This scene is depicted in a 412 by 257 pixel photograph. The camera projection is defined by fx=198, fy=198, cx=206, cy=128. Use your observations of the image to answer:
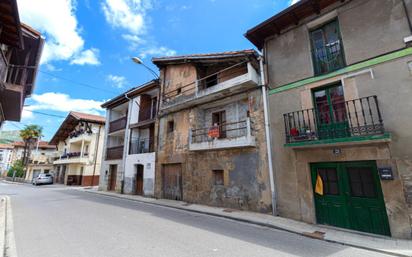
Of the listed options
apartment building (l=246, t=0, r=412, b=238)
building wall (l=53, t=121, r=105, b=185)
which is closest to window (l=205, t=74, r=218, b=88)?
apartment building (l=246, t=0, r=412, b=238)

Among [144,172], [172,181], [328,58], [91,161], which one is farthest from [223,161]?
[91,161]

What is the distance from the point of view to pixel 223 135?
1109cm

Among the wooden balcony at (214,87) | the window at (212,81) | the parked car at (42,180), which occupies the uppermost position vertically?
the window at (212,81)

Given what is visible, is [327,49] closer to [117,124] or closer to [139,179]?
[139,179]

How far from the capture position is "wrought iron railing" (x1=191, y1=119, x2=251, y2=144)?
32.9 ft

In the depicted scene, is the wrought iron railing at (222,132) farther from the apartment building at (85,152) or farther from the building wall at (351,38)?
the apartment building at (85,152)

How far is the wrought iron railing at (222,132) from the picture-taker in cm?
1003

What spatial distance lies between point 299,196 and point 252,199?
204 centimetres

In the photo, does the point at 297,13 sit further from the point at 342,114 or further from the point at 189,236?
the point at 189,236

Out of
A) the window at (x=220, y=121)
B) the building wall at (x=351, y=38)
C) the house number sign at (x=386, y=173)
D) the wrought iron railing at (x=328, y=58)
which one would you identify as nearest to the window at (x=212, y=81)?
the window at (x=220, y=121)

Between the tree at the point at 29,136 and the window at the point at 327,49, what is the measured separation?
4452cm

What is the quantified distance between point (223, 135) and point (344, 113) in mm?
5705

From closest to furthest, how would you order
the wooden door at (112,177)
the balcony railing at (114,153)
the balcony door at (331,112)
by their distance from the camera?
the balcony door at (331,112)
the balcony railing at (114,153)
the wooden door at (112,177)

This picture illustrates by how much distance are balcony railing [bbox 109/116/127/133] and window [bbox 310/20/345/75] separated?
15.7 m
